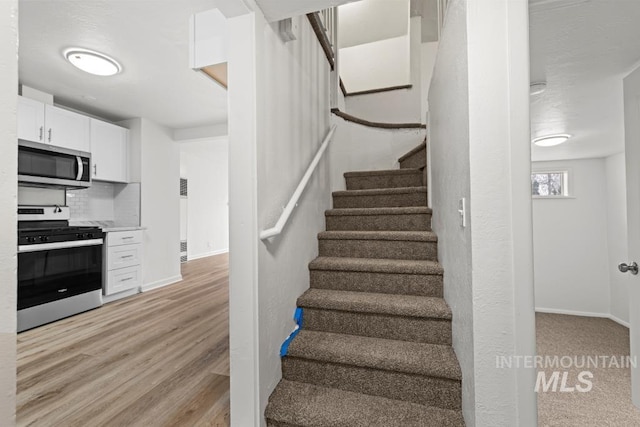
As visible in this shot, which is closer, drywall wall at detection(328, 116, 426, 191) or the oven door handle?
the oven door handle

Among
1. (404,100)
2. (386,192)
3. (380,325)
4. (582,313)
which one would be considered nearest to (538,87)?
(386,192)

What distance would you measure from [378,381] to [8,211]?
1.48 meters

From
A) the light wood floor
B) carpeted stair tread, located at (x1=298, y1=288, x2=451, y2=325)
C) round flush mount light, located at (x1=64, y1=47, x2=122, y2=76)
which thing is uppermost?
round flush mount light, located at (x1=64, y1=47, x2=122, y2=76)

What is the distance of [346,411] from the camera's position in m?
1.25

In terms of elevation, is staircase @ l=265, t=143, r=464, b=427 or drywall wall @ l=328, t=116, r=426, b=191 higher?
drywall wall @ l=328, t=116, r=426, b=191

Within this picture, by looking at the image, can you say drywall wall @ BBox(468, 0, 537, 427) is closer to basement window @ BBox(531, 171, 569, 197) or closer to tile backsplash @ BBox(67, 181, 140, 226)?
basement window @ BBox(531, 171, 569, 197)

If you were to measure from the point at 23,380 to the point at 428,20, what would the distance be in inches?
214

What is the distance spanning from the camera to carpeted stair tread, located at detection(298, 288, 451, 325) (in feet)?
4.85

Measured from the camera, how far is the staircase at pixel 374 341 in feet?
4.12

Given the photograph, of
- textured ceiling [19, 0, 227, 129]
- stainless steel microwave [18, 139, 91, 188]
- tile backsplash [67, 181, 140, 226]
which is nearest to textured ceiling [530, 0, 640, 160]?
textured ceiling [19, 0, 227, 129]

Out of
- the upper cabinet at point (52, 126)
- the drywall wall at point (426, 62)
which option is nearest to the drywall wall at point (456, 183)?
the drywall wall at point (426, 62)

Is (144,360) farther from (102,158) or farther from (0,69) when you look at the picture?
(102,158)

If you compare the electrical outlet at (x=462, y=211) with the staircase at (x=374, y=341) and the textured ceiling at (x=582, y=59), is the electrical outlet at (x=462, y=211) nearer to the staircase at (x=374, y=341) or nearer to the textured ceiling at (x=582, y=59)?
the staircase at (x=374, y=341)

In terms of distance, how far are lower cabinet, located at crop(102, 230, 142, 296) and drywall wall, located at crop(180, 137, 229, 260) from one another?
2.56 metres
